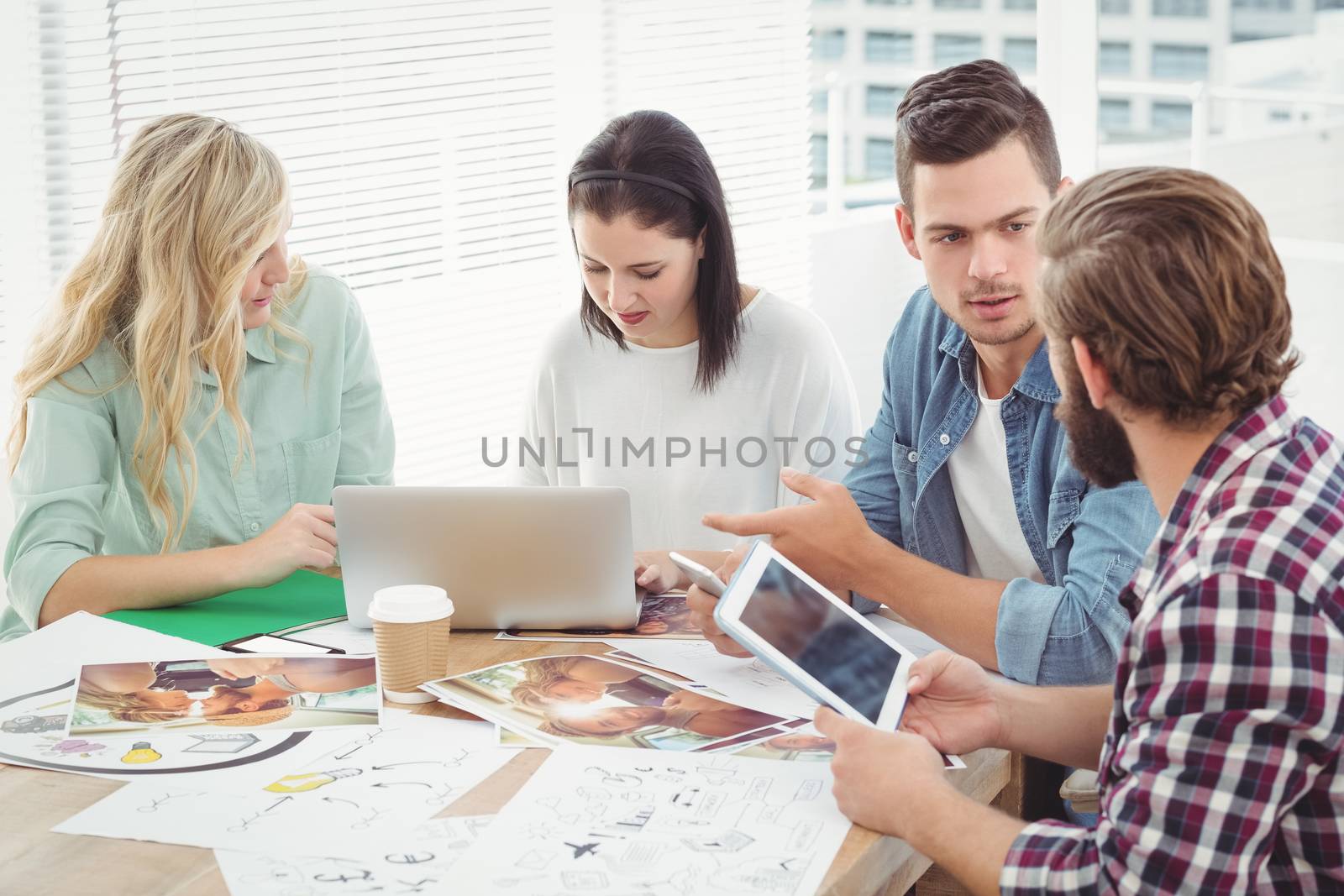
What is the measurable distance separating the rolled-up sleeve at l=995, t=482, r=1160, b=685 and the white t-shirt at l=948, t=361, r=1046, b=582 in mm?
221

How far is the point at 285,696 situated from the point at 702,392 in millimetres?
951

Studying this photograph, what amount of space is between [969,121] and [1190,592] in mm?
854

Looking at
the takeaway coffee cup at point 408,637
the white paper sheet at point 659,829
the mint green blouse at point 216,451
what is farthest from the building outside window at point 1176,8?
the white paper sheet at point 659,829

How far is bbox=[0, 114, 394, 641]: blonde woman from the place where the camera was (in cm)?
175

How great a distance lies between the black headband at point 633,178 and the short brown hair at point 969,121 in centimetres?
41

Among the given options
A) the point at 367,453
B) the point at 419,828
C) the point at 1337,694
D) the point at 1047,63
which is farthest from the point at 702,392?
the point at 1047,63

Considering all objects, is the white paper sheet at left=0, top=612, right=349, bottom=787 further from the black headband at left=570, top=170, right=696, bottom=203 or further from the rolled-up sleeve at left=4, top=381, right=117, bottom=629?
the black headband at left=570, top=170, right=696, bottom=203

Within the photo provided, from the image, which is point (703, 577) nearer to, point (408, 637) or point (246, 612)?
point (408, 637)

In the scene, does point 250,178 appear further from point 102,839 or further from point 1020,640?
point 1020,640

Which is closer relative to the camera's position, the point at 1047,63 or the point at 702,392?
the point at 702,392

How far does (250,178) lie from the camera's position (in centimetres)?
192

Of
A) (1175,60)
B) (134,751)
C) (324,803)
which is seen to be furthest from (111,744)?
(1175,60)

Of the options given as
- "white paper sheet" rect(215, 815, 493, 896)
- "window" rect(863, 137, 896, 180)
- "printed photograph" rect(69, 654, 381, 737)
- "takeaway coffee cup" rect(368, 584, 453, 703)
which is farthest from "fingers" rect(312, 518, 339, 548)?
"window" rect(863, 137, 896, 180)

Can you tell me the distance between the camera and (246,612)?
5.65ft
